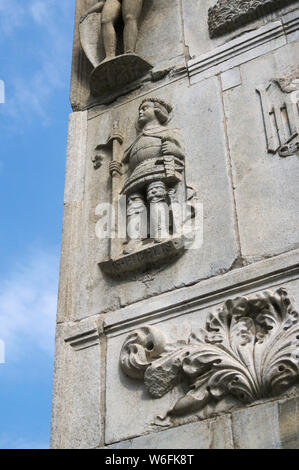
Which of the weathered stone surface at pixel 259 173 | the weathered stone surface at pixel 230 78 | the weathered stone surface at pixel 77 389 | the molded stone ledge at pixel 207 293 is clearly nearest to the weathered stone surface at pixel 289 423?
the molded stone ledge at pixel 207 293

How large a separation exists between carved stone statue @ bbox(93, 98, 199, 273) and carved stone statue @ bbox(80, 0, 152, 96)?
1.80ft

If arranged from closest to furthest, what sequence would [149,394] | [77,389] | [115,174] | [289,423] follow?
[289,423]
[149,394]
[77,389]
[115,174]

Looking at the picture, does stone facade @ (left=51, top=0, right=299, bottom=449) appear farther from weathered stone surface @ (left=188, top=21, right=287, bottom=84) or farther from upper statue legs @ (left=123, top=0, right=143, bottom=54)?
upper statue legs @ (left=123, top=0, right=143, bottom=54)

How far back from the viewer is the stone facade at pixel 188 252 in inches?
169

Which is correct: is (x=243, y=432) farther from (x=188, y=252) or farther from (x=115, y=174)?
(x=115, y=174)

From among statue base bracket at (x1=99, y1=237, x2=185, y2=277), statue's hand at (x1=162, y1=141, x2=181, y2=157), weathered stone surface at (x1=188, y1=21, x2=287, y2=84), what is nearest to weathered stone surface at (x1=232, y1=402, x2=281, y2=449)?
statue base bracket at (x1=99, y1=237, x2=185, y2=277)

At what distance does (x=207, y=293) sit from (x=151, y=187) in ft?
3.71

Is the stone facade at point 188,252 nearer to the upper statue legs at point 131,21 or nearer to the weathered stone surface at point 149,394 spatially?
the weathered stone surface at point 149,394

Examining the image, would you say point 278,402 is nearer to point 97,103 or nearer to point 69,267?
point 69,267

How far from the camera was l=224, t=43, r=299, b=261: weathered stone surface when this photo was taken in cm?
478

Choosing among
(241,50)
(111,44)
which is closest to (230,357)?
(241,50)

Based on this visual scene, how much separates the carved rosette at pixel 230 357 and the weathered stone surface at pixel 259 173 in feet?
1.48

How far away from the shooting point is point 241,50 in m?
5.96

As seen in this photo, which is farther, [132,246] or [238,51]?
[238,51]
